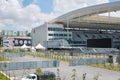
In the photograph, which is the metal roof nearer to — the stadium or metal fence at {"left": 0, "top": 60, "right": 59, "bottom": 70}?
the stadium

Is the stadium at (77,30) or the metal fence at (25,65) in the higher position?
the stadium at (77,30)

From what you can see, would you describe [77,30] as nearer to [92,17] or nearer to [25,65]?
[92,17]

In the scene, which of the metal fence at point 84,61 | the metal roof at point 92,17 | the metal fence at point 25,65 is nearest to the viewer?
the metal fence at point 25,65


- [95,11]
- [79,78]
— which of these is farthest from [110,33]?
[79,78]

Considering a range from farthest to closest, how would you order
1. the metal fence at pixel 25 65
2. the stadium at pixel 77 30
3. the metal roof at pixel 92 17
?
the stadium at pixel 77 30 → the metal roof at pixel 92 17 → the metal fence at pixel 25 65

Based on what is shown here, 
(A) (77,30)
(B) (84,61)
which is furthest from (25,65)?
(A) (77,30)

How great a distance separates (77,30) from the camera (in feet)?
355

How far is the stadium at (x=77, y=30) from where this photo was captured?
81812 mm

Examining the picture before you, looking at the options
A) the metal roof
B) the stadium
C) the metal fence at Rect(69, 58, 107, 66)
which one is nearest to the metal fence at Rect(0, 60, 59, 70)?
the metal fence at Rect(69, 58, 107, 66)

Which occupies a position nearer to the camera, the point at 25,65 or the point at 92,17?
the point at 25,65

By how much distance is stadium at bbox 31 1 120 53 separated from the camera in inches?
3221

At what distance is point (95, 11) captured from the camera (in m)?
78.1

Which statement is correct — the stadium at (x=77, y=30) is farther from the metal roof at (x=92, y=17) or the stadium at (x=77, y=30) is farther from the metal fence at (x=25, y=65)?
the metal fence at (x=25, y=65)

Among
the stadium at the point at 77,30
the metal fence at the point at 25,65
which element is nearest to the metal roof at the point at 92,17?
the stadium at the point at 77,30
